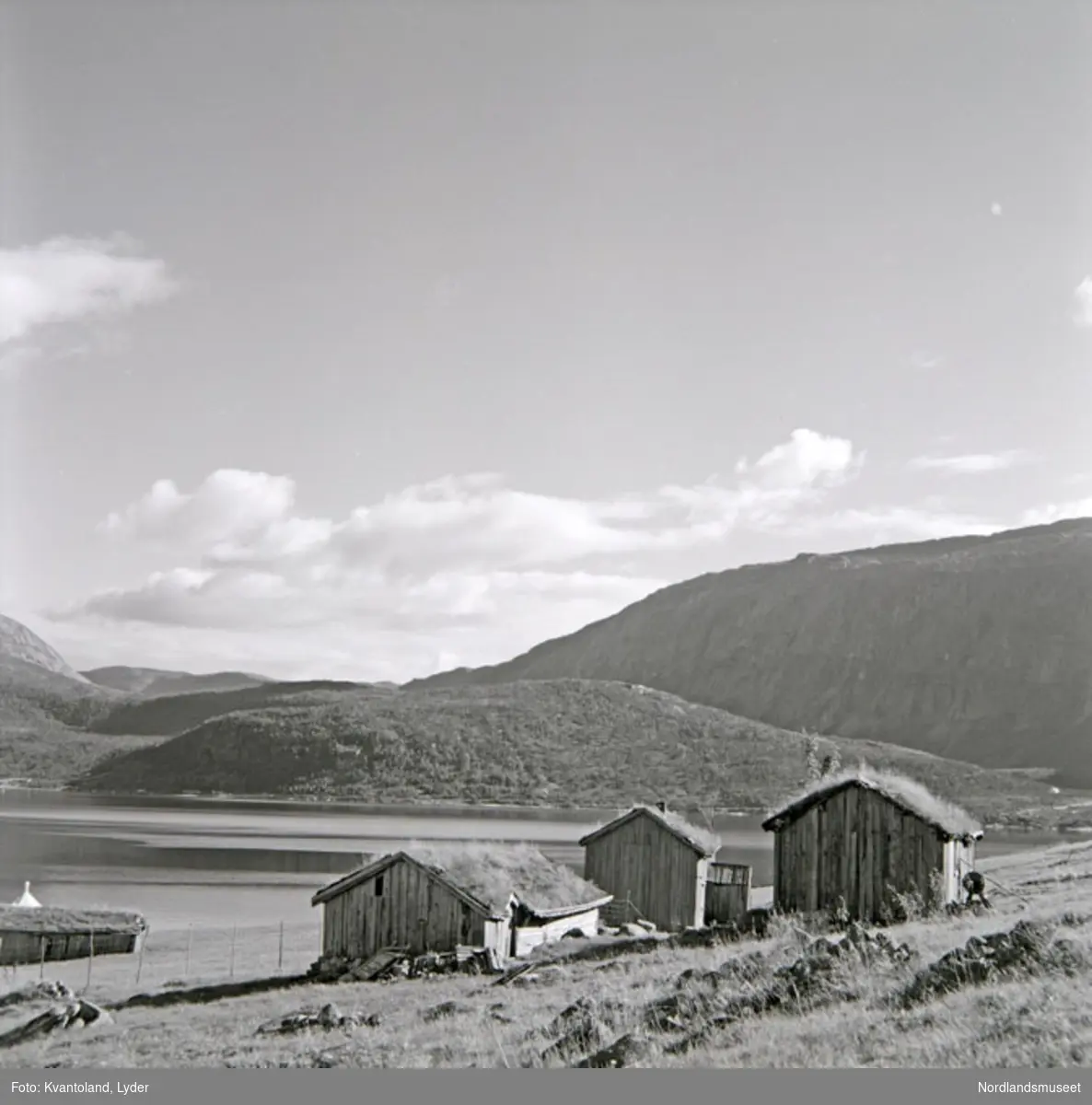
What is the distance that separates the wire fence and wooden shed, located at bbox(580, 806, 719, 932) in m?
8.58

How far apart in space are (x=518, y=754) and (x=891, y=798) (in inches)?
1806

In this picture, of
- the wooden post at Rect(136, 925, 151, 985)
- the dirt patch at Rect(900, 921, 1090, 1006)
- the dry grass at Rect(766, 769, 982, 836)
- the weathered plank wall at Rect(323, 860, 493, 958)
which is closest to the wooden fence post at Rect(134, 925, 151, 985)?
the wooden post at Rect(136, 925, 151, 985)

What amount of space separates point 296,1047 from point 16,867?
4867 cm

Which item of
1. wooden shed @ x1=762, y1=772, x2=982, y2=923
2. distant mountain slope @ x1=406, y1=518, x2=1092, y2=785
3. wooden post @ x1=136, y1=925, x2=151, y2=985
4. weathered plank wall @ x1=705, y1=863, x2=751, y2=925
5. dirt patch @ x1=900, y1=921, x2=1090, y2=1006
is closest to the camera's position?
dirt patch @ x1=900, y1=921, x2=1090, y2=1006

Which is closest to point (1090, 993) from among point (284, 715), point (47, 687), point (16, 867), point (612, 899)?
point (612, 899)

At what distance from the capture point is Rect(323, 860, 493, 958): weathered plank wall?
84.7 feet

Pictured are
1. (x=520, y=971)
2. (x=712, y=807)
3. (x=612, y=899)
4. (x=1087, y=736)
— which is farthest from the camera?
(x=1087, y=736)

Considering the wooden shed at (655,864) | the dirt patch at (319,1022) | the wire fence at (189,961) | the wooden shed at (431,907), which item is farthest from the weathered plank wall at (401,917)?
the wooden shed at (655,864)

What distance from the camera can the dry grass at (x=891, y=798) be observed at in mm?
24578

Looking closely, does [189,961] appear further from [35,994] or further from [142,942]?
[35,994]

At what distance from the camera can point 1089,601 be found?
113 m

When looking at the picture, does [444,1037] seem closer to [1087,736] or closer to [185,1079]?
[185,1079]

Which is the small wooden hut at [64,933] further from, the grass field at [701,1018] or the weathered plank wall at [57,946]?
the grass field at [701,1018]

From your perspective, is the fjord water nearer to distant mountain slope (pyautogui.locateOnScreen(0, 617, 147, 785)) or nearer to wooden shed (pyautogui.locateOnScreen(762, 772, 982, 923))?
wooden shed (pyautogui.locateOnScreen(762, 772, 982, 923))
